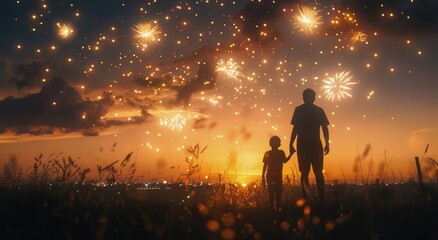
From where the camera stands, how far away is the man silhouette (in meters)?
10.1

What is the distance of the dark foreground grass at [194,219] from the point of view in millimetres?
4848

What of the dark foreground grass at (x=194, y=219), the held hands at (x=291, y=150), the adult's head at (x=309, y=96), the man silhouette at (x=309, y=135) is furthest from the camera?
the adult's head at (x=309, y=96)

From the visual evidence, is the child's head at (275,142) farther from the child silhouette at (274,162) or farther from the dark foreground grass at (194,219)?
the dark foreground grass at (194,219)

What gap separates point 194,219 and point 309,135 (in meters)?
5.13

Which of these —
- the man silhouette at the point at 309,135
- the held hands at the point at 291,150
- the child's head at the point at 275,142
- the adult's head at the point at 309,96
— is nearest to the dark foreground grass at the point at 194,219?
the man silhouette at the point at 309,135

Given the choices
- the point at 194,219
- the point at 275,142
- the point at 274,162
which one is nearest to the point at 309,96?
the point at 275,142

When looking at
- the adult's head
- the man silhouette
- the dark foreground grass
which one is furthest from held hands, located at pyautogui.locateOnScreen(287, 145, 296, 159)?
the dark foreground grass

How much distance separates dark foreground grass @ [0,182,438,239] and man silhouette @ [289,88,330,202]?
7.94ft

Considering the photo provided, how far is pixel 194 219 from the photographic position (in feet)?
19.0

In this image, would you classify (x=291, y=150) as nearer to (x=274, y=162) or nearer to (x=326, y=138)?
(x=274, y=162)

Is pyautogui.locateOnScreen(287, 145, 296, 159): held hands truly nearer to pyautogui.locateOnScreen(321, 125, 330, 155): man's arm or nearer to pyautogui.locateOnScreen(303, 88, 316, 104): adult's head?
pyautogui.locateOnScreen(321, 125, 330, 155): man's arm

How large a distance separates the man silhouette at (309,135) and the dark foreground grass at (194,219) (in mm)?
2422

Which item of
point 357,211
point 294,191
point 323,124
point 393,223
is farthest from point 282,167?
point 393,223

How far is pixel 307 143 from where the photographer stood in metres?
10.2
